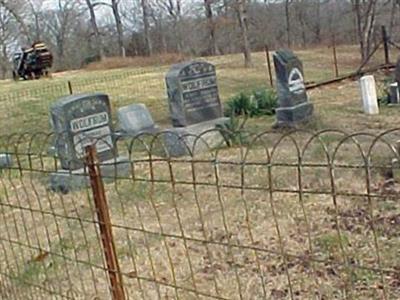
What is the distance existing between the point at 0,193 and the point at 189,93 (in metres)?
3.21

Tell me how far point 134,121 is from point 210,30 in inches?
976

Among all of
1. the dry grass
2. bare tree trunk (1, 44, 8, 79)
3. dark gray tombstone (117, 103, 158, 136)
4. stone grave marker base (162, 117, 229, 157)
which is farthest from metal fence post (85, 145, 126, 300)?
bare tree trunk (1, 44, 8, 79)

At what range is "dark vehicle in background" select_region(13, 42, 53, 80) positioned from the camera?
26734 millimetres

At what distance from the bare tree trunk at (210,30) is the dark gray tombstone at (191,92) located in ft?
69.6

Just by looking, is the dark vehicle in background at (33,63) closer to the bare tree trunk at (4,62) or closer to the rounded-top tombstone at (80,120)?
the bare tree trunk at (4,62)

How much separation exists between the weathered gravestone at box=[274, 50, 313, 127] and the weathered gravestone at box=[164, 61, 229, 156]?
1512 mm

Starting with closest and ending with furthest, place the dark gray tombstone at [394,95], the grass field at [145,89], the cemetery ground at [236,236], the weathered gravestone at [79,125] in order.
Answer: the cemetery ground at [236,236] < the weathered gravestone at [79,125] < the dark gray tombstone at [394,95] < the grass field at [145,89]

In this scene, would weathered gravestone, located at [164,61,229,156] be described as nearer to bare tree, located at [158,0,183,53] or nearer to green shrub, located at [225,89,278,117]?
green shrub, located at [225,89,278,117]

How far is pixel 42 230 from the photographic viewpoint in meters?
5.55

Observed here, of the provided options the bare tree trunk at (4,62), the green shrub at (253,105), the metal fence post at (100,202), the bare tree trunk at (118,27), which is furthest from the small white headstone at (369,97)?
the bare tree trunk at (4,62)

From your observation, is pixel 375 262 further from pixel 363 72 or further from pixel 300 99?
pixel 363 72

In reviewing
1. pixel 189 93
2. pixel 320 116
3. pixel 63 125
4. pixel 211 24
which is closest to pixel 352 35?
pixel 211 24

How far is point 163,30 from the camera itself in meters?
39.9

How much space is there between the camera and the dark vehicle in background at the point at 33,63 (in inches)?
1053
